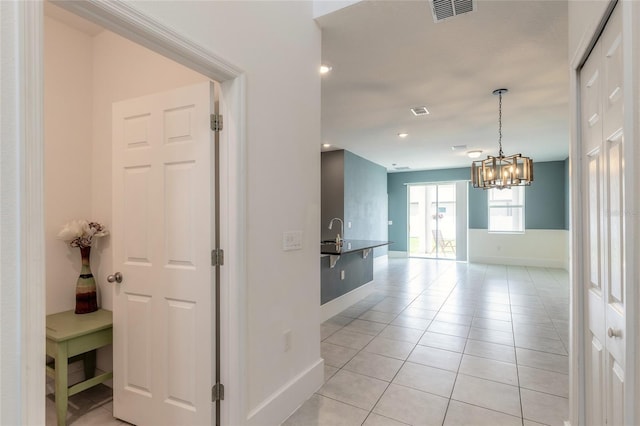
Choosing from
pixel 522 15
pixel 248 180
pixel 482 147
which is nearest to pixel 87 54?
pixel 248 180

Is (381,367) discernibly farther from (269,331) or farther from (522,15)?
(522,15)

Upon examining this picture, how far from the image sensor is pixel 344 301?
178 inches

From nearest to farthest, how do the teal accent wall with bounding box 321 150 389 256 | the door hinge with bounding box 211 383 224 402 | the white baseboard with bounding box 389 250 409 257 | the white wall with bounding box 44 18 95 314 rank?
1. the door hinge with bounding box 211 383 224 402
2. the white wall with bounding box 44 18 95 314
3. the teal accent wall with bounding box 321 150 389 256
4. the white baseboard with bounding box 389 250 409 257

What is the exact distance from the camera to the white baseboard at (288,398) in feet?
6.11

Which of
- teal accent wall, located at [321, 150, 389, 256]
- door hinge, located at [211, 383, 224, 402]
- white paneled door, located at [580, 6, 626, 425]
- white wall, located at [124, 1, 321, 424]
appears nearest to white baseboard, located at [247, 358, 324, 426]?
white wall, located at [124, 1, 321, 424]

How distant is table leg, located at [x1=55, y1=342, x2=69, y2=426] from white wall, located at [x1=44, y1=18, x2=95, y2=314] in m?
0.51

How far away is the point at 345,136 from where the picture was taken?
19.0 ft

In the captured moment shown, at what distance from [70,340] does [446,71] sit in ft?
→ 12.4

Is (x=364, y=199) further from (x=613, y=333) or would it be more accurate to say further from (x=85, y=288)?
(x=613, y=333)

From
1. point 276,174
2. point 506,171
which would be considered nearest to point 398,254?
point 506,171

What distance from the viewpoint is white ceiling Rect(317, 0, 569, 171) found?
2301mm

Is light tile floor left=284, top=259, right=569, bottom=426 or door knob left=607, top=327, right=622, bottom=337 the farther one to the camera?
light tile floor left=284, top=259, right=569, bottom=426

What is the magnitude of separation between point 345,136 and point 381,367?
4.11 metres

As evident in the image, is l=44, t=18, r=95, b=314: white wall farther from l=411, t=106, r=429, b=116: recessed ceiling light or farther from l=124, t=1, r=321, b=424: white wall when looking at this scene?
l=411, t=106, r=429, b=116: recessed ceiling light
